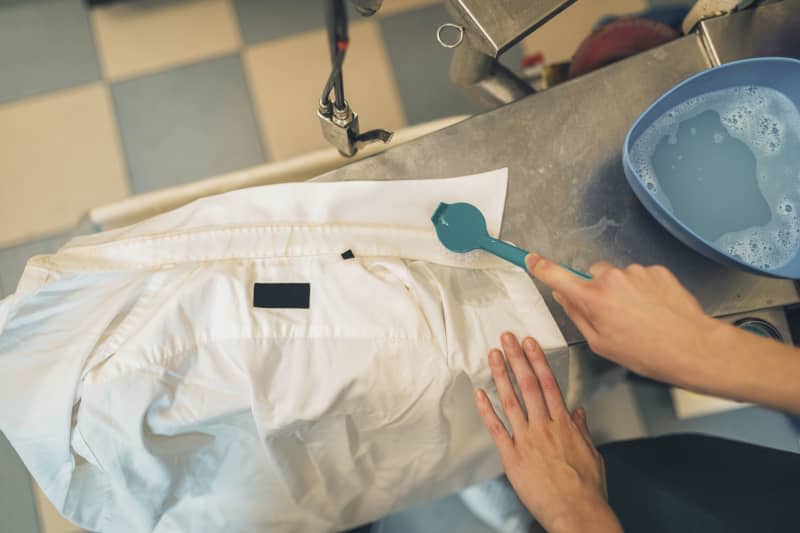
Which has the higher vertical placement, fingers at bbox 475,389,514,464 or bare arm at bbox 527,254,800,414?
bare arm at bbox 527,254,800,414

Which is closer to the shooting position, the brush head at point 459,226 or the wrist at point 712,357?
the wrist at point 712,357

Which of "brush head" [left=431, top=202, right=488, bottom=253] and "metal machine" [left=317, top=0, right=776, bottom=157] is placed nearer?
"metal machine" [left=317, top=0, right=776, bottom=157]

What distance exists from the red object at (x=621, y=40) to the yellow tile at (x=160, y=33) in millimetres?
769

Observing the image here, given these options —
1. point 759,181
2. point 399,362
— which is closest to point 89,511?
point 399,362

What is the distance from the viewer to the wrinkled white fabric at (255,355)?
1.87ft

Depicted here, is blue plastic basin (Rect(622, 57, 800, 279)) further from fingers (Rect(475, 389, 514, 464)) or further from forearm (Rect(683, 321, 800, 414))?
fingers (Rect(475, 389, 514, 464))

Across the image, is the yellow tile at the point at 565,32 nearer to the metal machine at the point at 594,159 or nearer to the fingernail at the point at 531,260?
the metal machine at the point at 594,159

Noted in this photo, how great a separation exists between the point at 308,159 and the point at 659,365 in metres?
0.57

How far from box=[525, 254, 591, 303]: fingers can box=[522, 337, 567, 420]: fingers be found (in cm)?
9

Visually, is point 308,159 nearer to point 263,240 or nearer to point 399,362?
point 263,240

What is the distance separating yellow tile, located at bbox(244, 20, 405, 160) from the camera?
1.20 metres

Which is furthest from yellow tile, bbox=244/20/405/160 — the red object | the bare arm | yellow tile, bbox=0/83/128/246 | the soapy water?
the bare arm

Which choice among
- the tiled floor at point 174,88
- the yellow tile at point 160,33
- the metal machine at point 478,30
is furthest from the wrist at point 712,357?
the yellow tile at point 160,33

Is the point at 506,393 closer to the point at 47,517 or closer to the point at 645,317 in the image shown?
the point at 645,317
